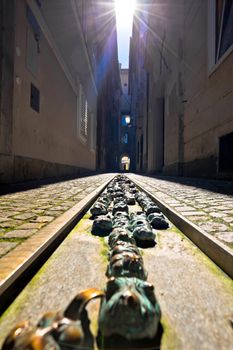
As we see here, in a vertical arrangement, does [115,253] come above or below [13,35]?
below

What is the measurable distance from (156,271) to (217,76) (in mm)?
6997

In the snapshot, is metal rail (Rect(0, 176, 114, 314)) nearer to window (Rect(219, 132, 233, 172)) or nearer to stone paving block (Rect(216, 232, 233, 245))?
stone paving block (Rect(216, 232, 233, 245))

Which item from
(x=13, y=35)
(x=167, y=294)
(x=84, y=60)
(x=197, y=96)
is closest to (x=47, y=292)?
(x=167, y=294)

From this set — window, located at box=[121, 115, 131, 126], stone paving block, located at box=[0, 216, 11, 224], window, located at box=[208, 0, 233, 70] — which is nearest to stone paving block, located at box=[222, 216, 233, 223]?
stone paving block, located at box=[0, 216, 11, 224]

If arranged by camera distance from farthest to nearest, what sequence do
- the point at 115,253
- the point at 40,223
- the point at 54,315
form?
the point at 40,223, the point at 115,253, the point at 54,315

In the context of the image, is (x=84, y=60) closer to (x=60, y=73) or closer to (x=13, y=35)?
(x=60, y=73)

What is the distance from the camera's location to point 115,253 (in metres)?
1.36

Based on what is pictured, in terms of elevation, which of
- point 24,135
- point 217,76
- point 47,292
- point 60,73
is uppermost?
point 60,73

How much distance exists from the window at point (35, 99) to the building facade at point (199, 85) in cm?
519

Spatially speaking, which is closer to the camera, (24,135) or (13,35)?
(13,35)

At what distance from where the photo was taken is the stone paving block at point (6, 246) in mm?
1456

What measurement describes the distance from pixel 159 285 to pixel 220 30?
7.55 metres

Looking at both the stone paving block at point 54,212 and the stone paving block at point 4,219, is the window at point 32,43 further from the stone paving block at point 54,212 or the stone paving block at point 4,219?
the stone paving block at point 4,219

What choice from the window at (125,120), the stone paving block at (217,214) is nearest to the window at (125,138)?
the window at (125,120)
